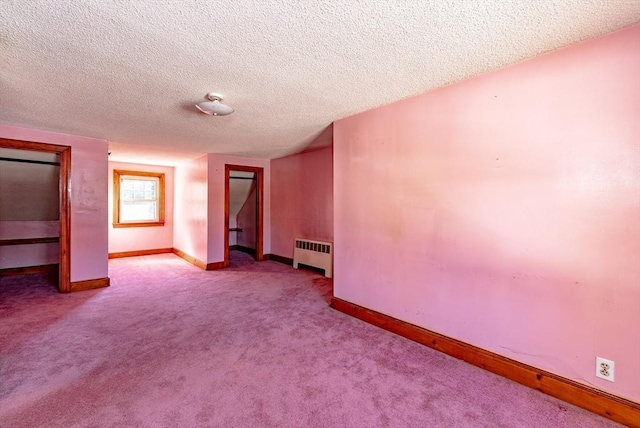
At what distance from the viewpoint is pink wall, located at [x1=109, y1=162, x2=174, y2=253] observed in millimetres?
5848

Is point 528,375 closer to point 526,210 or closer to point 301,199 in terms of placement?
point 526,210

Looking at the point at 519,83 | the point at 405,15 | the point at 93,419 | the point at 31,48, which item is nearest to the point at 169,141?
the point at 31,48

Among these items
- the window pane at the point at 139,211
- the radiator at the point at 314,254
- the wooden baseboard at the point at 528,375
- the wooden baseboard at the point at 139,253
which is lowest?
the wooden baseboard at the point at 528,375

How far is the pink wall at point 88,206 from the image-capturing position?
3.71 m

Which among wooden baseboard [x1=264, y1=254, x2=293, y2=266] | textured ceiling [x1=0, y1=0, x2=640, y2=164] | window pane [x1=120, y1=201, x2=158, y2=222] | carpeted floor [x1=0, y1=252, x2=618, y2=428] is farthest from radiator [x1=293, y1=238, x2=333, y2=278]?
window pane [x1=120, y1=201, x2=158, y2=222]

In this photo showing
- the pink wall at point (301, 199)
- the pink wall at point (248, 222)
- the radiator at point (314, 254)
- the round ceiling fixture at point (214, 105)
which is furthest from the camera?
the pink wall at point (248, 222)

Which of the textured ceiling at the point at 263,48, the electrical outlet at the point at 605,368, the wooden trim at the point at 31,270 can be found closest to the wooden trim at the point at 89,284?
the wooden trim at the point at 31,270

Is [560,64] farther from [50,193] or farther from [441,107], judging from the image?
[50,193]

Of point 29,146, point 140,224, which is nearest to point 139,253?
point 140,224

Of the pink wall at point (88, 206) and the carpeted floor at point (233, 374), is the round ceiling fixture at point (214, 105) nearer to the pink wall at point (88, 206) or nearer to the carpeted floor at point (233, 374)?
the carpeted floor at point (233, 374)

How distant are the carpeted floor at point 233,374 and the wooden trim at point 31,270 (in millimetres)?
1865

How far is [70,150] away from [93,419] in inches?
140

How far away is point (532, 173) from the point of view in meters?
1.80

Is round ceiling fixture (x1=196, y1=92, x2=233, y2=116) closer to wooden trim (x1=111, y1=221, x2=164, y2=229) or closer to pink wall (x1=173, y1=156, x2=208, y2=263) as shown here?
pink wall (x1=173, y1=156, x2=208, y2=263)
